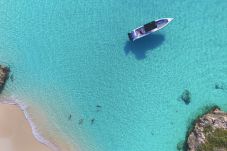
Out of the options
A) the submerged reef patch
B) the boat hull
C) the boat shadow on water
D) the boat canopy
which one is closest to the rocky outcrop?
the submerged reef patch

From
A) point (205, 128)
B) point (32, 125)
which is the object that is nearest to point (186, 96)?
point (205, 128)

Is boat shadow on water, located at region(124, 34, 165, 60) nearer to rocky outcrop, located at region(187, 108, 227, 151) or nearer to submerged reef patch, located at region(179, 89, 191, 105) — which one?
submerged reef patch, located at region(179, 89, 191, 105)

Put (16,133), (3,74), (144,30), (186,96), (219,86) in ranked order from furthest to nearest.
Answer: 1. (3,74)
2. (16,133)
3. (144,30)
4. (186,96)
5. (219,86)

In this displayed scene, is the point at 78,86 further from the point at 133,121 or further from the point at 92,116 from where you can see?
the point at 133,121

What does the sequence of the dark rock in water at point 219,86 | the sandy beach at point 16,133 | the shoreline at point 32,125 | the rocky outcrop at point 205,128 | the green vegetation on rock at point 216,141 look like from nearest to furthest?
the green vegetation on rock at point 216,141 < the rocky outcrop at point 205,128 < the dark rock in water at point 219,86 < the sandy beach at point 16,133 < the shoreline at point 32,125

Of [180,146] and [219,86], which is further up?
[219,86]

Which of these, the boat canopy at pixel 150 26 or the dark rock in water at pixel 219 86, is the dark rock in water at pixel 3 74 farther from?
the dark rock in water at pixel 219 86

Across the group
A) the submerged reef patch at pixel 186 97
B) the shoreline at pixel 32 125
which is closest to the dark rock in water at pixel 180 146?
the submerged reef patch at pixel 186 97

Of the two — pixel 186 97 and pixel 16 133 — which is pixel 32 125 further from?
pixel 186 97
